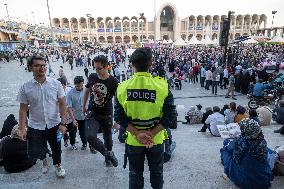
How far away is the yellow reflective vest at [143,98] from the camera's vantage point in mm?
2055

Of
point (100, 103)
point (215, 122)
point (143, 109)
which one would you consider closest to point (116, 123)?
point (100, 103)

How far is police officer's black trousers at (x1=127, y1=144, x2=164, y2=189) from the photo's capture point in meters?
2.26

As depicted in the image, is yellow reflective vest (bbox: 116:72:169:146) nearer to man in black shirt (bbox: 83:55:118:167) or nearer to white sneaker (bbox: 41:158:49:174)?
man in black shirt (bbox: 83:55:118:167)

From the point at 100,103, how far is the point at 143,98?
147cm

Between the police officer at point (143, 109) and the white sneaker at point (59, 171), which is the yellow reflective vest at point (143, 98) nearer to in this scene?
the police officer at point (143, 109)

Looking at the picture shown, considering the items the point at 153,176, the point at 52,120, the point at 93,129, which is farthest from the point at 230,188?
the point at 52,120

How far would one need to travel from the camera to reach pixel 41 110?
3.09 metres

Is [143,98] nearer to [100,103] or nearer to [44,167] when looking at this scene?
[100,103]

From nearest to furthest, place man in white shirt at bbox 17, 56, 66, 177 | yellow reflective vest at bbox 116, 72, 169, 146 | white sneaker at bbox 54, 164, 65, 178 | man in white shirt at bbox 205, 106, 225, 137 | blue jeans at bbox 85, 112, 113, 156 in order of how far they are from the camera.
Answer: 1. yellow reflective vest at bbox 116, 72, 169, 146
2. man in white shirt at bbox 17, 56, 66, 177
3. white sneaker at bbox 54, 164, 65, 178
4. blue jeans at bbox 85, 112, 113, 156
5. man in white shirt at bbox 205, 106, 225, 137

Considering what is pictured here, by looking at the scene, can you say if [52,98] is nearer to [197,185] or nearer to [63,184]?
[63,184]

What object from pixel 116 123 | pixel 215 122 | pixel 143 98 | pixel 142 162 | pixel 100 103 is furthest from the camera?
pixel 215 122

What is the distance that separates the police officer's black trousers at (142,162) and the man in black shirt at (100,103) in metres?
1.17

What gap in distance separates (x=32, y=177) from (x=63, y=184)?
0.50 m

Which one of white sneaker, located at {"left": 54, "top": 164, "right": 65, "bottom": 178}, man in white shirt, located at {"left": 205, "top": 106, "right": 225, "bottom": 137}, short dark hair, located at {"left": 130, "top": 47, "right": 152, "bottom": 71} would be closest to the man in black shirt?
white sneaker, located at {"left": 54, "top": 164, "right": 65, "bottom": 178}
